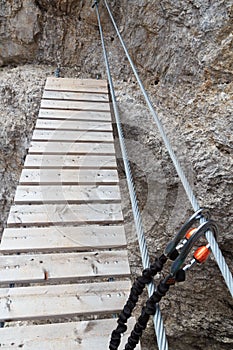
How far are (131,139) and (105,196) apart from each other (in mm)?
813

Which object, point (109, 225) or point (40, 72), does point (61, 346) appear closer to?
point (109, 225)

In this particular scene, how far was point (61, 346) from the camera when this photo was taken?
2.70 ft

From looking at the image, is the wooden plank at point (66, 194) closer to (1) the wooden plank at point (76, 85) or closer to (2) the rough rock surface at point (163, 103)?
(2) the rough rock surface at point (163, 103)

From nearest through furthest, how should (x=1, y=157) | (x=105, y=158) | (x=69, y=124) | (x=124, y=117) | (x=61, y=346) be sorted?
(x=61, y=346) → (x=105, y=158) → (x=69, y=124) → (x=124, y=117) → (x=1, y=157)

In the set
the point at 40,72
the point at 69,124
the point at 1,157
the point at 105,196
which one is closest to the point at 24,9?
the point at 40,72

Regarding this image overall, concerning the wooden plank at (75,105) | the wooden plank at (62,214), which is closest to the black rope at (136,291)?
the wooden plank at (62,214)

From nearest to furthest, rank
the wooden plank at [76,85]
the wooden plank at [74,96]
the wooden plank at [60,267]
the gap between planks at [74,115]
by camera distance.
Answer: the wooden plank at [60,267] → the gap between planks at [74,115] → the wooden plank at [74,96] → the wooden plank at [76,85]

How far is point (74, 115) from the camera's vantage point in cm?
199

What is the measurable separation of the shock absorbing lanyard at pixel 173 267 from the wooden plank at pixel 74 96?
167 cm

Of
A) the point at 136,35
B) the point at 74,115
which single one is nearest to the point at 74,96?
the point at 74,115

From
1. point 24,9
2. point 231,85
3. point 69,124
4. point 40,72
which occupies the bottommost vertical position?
point 40,72

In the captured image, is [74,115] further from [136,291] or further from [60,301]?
[136,291]

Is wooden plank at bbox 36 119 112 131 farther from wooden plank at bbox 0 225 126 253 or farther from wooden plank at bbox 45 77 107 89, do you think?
wooden plank at bbox 0 225 126 253

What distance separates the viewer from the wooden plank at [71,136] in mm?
1724
